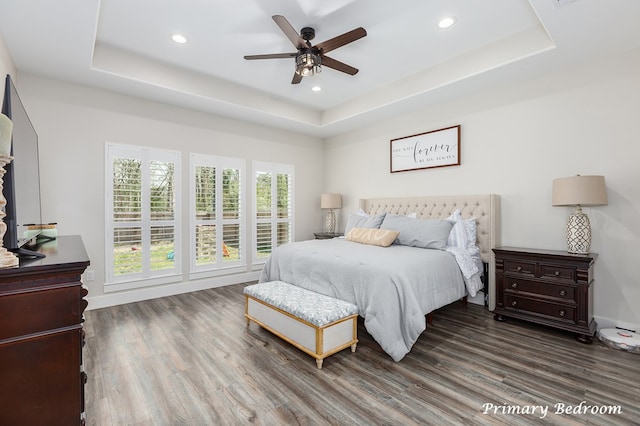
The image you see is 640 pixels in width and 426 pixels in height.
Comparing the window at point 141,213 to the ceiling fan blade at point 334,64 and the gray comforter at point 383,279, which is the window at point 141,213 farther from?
the ceiling fan blade at point 334,64

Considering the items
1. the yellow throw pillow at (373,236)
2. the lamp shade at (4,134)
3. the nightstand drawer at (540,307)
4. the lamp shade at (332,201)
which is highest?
the lamp shade at (4,134)

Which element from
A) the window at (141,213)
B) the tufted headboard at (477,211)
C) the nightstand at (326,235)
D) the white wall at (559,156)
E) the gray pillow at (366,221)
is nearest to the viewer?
the white wall at (559,156)

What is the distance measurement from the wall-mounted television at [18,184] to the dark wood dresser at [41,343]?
394mm

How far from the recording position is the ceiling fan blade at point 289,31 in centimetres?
239

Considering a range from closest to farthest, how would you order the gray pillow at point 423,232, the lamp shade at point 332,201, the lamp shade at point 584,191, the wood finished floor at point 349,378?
the wood finished floor at point 349,378
the lamp shade at point 584,191
the gray pillow at point 423,232
the lamp shade at point 332,201

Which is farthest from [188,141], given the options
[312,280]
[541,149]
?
[541,149]

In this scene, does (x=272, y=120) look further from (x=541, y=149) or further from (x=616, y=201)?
(x=616, y=201)

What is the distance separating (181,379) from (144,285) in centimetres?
241

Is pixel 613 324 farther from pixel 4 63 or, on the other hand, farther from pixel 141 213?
pixel 4 63

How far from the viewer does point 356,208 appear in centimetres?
571

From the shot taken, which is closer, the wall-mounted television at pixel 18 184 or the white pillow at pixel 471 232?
the wall-mounted television at pixel 18 184

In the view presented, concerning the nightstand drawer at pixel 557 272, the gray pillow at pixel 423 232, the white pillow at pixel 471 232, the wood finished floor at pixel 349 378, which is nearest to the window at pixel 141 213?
the wood finished floor at pixel 349 378

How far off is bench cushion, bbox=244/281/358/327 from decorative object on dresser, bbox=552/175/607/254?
2.32 metres

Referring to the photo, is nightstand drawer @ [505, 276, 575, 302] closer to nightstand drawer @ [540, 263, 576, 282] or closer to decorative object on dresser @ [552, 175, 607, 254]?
nightstand drawer @ [540, 263, 576, 282]
